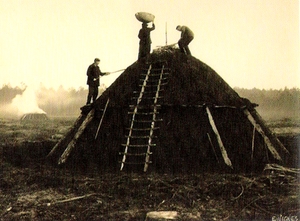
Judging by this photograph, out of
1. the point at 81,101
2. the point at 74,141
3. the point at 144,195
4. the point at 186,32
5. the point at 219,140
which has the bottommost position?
the point at 144,195

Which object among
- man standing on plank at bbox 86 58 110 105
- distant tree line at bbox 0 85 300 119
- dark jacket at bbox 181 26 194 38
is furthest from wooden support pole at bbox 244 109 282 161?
distant tree line at bbox 0 85 300 119

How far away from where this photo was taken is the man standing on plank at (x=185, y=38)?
32.0ft

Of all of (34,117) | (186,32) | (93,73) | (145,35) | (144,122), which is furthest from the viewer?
(34,117)

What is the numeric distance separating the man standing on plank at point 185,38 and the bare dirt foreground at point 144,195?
4.18 meters

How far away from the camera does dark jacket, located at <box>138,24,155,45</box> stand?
9817 millimetres

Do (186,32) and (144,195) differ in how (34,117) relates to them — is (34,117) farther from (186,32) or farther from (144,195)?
→ (144,195)

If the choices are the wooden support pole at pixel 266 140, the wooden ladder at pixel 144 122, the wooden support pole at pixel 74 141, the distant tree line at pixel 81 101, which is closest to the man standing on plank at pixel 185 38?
the wooden ladder at pixel 144 122

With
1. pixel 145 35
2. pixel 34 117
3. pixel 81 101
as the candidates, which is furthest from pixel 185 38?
pixel 81 101

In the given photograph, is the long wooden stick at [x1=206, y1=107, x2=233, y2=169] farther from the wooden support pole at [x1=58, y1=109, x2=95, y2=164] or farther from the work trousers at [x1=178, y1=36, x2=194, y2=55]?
the wooden support pole at [x1=58, y1=109, x2=95, y2=164]

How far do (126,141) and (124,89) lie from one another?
162cm

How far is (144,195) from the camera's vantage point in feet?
20.7

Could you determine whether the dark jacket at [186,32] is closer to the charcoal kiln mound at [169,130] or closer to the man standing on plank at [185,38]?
the man standing on plank at [185,38]

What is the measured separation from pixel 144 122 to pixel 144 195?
2291mm

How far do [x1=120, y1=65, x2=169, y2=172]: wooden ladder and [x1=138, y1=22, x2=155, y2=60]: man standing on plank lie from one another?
1.27 meters
